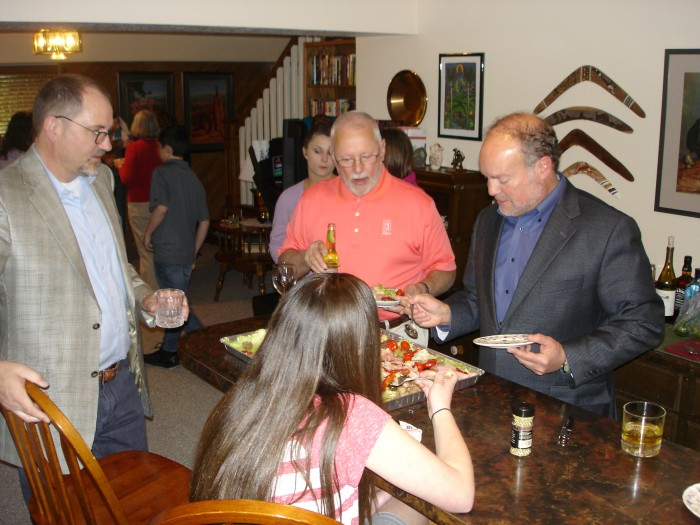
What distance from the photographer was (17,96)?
804cm

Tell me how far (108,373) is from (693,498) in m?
1.77

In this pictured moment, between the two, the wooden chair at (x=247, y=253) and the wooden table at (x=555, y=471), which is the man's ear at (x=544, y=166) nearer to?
the wooden table at (x=555, y=471)

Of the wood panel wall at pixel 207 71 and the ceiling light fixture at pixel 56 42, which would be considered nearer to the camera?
the ceiling light fixture at pixel 56 42

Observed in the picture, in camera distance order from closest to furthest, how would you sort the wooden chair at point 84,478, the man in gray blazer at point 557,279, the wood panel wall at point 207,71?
the wooden chair at point 84,478 < the man in gray blazer at point 557,279 < the wood panel wall at point 207,71

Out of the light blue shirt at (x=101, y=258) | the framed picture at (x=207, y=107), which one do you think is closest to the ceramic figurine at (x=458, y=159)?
the light blue shirt at (x=101, y=258)

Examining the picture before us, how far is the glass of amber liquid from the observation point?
1757 mm

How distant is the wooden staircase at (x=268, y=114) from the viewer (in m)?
7.67

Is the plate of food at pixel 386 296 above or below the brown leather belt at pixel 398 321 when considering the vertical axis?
above

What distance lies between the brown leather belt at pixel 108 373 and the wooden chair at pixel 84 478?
25 centimetres

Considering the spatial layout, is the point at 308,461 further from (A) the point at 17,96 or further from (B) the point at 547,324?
(A) the point at 17,96

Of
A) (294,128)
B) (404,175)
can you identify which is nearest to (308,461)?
(404,175)

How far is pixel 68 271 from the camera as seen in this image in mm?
2186

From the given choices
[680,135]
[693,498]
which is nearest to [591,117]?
[680,135]

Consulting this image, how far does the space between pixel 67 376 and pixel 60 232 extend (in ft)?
1.48
